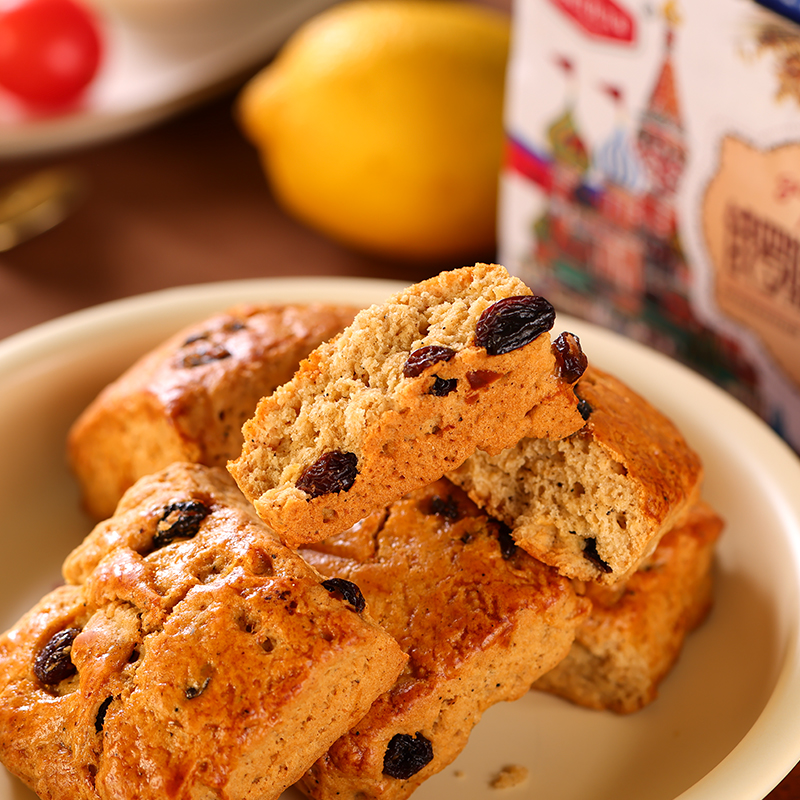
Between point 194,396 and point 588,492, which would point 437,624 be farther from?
point 194,396

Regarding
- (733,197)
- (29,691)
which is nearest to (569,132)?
(733,197)

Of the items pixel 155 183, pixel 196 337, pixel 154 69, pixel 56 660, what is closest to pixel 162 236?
pixel 155 183

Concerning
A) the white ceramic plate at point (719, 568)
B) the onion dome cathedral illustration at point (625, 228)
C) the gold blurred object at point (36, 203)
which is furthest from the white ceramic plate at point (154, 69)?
the onion dome cathedral illustration at point (625, 228)

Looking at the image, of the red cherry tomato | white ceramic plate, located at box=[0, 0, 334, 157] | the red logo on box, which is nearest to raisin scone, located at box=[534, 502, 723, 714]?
the red logo on box

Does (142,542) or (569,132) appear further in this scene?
(569,132)

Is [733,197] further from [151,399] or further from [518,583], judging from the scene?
[151,399]

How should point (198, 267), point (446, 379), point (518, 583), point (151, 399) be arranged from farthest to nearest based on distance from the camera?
point (198, 267)
point (151, 399)
point (518, 583)
point (446, 379)

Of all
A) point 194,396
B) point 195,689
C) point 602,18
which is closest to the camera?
point 195,689
